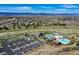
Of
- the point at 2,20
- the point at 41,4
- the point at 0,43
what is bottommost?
the point at 0,43

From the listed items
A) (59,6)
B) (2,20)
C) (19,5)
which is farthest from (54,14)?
(2,20)

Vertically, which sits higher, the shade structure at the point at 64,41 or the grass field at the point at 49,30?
the grass field at the point at 49,30

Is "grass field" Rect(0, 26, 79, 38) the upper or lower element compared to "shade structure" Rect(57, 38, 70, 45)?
upper

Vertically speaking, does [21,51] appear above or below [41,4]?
below

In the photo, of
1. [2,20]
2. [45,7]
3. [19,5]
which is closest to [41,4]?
[45,7]
